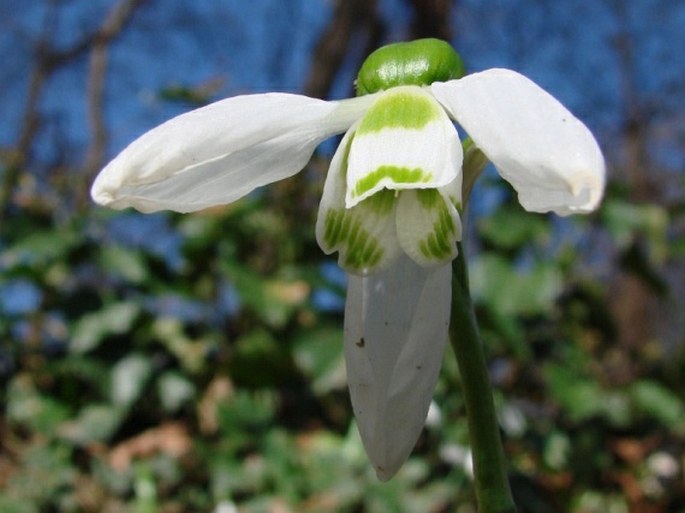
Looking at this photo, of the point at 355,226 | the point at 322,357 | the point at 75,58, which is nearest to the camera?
the point at 355,226

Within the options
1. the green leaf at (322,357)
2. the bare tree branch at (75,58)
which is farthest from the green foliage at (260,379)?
the bare tree branch at (75,58)

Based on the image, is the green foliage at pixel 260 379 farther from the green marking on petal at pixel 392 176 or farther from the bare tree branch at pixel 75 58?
the bare tree branch at pixel 75 58

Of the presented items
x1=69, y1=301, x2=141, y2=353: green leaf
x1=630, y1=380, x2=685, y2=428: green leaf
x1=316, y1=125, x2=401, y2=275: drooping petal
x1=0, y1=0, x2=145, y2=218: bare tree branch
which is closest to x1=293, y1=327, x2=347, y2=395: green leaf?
x1=69, y1=301, x2=141, y2=353: green leaf

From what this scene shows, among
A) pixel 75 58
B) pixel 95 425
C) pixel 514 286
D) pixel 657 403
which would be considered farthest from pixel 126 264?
pixel 75 58

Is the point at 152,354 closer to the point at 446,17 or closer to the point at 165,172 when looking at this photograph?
the point at 446,17

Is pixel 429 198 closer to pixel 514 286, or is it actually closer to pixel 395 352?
pixel 395 352

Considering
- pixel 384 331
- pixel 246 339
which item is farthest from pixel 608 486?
pixel 384 331

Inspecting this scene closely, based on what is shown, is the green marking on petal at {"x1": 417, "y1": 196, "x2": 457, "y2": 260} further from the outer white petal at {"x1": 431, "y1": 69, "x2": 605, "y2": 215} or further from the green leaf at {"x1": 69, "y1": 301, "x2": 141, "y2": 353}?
the green leaf at {"x1": 69, "y1": 301, "x2": 141, "y2": 353}
